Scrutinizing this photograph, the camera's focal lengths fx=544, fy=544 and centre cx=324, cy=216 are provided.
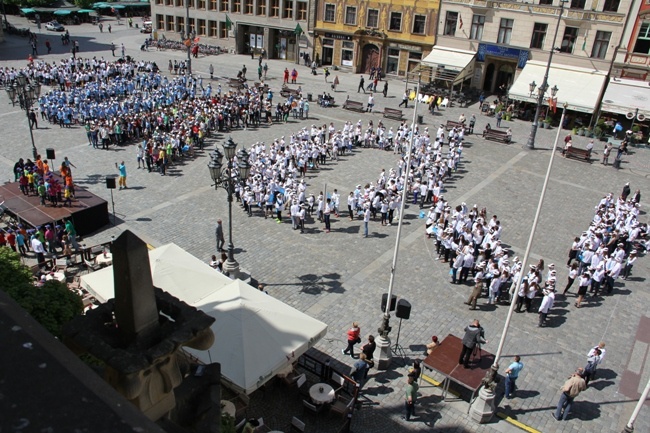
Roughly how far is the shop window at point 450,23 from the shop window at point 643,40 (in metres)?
14.1

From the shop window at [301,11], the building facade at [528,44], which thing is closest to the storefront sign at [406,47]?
the building facade at [528,44]

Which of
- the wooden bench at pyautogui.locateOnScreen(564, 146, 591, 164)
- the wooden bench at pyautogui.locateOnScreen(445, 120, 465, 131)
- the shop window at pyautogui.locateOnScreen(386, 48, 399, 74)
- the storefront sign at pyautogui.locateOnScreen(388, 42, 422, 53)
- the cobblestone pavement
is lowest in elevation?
the cobblestone pavement

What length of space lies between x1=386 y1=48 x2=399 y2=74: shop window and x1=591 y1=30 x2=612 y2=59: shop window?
1704 cm

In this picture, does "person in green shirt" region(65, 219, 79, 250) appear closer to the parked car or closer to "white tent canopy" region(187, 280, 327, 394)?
"white tent canopy" region(187, 280, 327, 394)

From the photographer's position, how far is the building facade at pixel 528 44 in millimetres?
39562

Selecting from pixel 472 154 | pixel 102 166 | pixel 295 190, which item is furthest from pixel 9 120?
pixel 472 154

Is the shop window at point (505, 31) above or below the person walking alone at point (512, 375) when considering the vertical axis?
above

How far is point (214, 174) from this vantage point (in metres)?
16.8

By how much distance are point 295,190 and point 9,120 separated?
869 inches

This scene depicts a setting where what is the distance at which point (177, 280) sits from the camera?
14.7 metres

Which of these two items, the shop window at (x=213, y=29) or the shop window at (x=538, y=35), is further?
the shop window at (x=213, y=29)

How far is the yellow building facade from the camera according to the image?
1900 inches

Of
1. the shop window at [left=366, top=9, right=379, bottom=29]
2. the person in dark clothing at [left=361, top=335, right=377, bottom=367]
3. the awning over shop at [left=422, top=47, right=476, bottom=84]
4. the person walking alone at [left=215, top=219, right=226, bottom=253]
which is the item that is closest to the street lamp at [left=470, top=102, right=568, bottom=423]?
the person in dark clothing at [left=361, top=335, right=377, bottom=367]

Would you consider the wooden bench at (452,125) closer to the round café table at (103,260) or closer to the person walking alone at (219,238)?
the person walking alone at (219,238)
